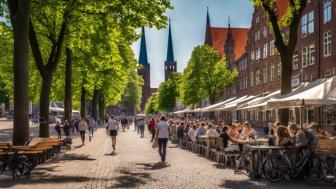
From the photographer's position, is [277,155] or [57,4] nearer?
[277,155]

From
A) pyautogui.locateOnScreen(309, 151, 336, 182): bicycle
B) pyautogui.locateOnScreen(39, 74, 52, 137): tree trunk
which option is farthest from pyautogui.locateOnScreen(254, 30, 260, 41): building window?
pyautogui.locateOnScreen(309, 151, 336, 182): bicycle

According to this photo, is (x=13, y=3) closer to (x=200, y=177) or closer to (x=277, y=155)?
(x=200, y=177)

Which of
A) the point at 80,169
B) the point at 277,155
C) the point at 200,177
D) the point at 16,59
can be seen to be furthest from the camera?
the point at 16,59

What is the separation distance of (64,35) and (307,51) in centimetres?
2826

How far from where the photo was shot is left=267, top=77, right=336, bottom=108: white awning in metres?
15.5

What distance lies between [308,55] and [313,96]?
114 feet

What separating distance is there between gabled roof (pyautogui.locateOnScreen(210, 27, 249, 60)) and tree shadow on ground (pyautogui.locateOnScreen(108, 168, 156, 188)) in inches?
2761

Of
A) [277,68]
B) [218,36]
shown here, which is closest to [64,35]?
[277,68]

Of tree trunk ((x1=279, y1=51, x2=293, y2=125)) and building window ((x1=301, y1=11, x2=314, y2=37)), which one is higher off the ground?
building window ((x1=301, y1=11, x2=314, y2=37))

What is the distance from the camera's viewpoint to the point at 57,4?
24.3 metres

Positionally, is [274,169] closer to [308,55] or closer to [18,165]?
[18,165]

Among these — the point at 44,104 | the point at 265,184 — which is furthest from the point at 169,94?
the point at 265,184

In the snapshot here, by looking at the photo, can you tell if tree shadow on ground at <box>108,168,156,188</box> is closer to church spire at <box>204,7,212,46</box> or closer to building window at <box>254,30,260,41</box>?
building window at <box>254,30,260,41</box>

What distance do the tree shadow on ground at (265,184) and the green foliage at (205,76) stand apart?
60288mm
